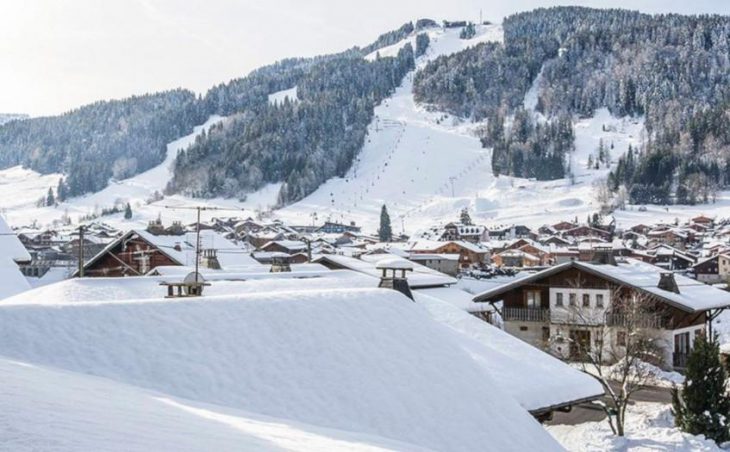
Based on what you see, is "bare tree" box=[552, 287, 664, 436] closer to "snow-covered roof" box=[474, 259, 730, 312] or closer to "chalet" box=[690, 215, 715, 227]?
"snow-covered roof" box=[474, 259, 730, 312]

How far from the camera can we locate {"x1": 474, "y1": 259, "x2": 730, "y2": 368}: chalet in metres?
31.4

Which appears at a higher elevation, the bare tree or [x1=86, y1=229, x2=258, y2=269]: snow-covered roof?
[x1=86, y1=229, x2=258, y2=269]: snow-covered roof

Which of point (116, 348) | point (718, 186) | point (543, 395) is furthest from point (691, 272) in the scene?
point (718, 186)

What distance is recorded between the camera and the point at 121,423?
18.8ft

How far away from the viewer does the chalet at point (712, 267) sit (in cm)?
7438

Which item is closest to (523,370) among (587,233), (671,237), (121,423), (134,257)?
(121,423)

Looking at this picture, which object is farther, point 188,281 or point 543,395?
point 188,281

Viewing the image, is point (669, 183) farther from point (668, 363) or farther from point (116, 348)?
point (116, 348)

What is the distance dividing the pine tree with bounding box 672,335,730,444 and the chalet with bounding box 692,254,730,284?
59552 millimetres

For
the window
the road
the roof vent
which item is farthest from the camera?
the roof vent

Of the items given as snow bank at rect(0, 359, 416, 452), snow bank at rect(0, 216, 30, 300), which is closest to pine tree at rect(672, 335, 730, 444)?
snow bank at rect(0, 359, 416, 452)

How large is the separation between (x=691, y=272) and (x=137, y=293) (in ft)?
236

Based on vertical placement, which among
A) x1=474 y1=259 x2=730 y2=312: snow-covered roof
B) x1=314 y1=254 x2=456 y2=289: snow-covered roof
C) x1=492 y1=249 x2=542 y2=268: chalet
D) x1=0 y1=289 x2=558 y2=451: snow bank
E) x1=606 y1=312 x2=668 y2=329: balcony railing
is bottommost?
x1=492 y1=249 x2=542 y2=268: chalet

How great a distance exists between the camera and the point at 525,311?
35.7 m
